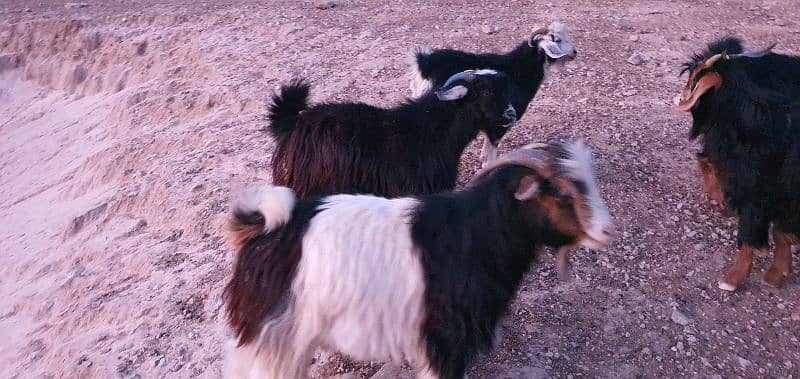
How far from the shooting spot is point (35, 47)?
10.4 meters

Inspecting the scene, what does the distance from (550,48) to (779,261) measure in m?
2.86

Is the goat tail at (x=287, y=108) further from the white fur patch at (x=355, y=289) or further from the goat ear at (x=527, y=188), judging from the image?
the goat ear at (x=527, y=188)

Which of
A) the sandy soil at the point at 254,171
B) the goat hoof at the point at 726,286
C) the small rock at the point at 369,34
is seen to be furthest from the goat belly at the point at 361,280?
the small rock at the point at 369,34

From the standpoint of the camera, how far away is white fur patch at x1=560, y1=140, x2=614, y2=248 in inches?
100

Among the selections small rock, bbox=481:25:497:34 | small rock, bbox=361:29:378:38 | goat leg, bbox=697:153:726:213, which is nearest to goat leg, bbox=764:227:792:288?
goat leg, bbox=697:153:726:213

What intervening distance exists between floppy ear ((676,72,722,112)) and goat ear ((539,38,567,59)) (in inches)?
75.8

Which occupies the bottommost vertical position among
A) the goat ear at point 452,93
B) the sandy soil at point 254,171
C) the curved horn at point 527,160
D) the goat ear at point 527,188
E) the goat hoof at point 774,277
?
the sandy soil at point 254,171

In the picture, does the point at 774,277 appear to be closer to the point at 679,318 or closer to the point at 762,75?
the point at 679,318

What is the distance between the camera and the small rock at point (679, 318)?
11.7 ft

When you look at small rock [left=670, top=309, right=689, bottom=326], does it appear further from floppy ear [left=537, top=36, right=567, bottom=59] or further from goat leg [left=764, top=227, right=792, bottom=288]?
floppy ear [left=537, top=36, right=567, bottom=59]

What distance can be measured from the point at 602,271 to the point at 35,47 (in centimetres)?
1088

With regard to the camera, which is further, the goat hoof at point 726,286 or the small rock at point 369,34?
the small rock at point 369,34

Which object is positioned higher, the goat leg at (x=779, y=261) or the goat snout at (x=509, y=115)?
the goat snout at (x=509, y=115)

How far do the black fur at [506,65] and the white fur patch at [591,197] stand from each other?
2454 mm
